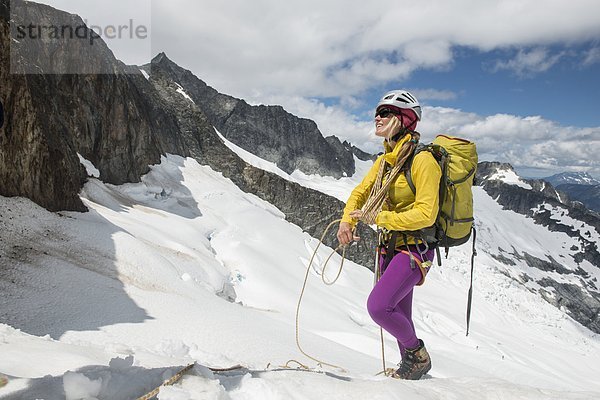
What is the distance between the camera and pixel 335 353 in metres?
9.12

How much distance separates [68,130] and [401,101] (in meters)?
24.2

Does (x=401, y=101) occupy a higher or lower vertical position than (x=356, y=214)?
higher

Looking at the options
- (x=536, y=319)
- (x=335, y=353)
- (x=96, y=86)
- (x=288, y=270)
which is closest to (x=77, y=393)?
(x=335, y=353)

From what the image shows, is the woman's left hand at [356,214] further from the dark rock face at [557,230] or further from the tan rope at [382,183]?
the dark rock face at [557,230]

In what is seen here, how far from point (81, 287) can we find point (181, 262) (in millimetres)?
6998

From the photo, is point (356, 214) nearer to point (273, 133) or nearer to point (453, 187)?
point (453, 187)

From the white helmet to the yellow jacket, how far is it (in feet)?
1.38

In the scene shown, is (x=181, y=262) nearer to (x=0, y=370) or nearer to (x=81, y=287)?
(x=81, y=287)

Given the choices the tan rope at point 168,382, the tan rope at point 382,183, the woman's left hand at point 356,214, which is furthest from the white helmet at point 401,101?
the tan rope at point 168,382

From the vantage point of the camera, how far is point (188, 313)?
868cm

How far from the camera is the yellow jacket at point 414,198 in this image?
12.9 feet

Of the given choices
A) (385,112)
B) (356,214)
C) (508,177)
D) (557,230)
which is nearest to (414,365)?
(356,214)

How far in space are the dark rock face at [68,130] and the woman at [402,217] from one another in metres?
10.4

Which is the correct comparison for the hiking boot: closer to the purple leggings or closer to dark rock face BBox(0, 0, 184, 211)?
the purple leggings
